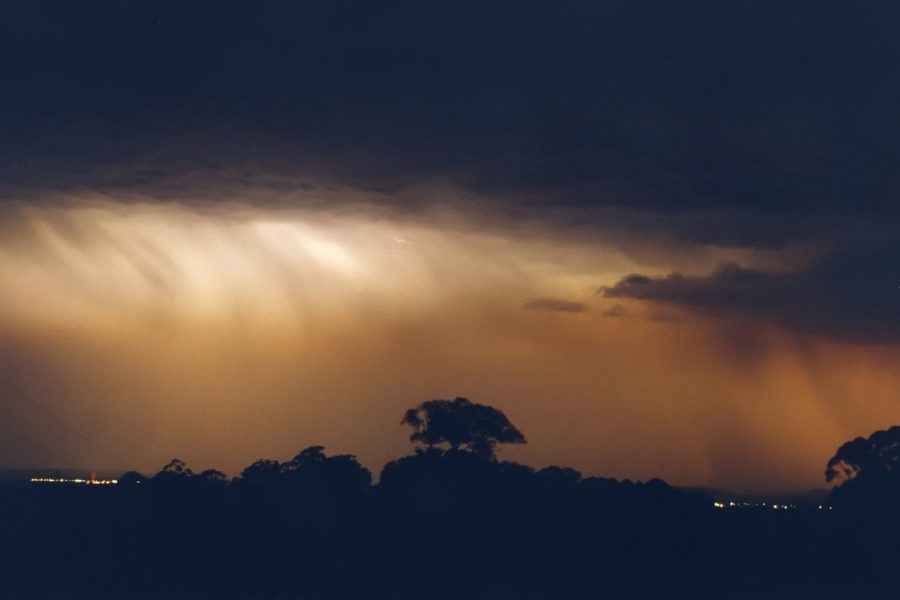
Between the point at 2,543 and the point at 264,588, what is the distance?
2837 cm

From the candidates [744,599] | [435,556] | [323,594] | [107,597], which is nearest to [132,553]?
[107,597]

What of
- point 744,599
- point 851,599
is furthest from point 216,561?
point 851,599

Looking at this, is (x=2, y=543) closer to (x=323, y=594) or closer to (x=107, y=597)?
(x=107, y=597)

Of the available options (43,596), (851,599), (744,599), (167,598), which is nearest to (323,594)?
(167,598)

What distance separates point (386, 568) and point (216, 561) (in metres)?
17.2

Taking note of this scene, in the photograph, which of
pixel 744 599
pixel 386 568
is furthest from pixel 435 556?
pixel 744 599

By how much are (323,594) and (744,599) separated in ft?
136

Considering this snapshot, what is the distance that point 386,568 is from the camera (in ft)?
533

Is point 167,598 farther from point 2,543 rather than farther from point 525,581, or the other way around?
point 525,581

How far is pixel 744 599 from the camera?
15875 centimetres

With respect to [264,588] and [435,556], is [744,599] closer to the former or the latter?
[435,556]

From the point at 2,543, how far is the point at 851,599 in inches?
3389

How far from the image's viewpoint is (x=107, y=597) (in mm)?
158875

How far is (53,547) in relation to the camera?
166 meters
